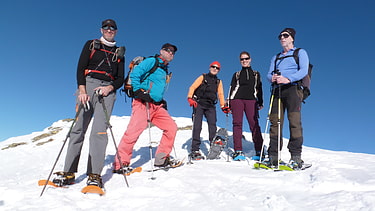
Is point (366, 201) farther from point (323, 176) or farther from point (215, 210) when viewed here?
point (215, 210)

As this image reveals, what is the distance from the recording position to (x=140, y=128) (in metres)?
5.50

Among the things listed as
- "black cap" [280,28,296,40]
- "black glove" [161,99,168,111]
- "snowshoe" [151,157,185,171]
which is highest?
"black cap" [280,28,296,40]

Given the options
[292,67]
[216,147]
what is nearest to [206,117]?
[216,147]

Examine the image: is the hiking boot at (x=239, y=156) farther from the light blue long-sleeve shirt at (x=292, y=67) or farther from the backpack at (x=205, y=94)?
the light blue long-sleeve shirt at (x=292, y=67)

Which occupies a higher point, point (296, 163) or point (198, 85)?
point (198, 85)

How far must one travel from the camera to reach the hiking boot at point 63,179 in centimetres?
426

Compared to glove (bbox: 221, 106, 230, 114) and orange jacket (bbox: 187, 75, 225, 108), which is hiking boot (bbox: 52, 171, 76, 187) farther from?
glove (bbox: 221, 106, 230, 114)

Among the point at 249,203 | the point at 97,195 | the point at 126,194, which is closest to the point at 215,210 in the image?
the point at 249,203

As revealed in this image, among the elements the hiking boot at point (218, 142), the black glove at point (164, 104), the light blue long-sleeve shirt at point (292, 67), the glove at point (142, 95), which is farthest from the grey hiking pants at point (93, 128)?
the hiking boot at point (218, 142)

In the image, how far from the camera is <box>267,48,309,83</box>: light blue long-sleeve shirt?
513 cm

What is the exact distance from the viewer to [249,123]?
7129mm

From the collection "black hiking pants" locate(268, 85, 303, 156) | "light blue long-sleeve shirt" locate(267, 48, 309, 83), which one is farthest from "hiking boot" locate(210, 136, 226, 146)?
"light blue long-sleeve shirt" locate(267, 48, 309, 83)

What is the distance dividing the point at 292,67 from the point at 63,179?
5.05 metres

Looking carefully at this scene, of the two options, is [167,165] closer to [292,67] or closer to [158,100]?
[158,100]
